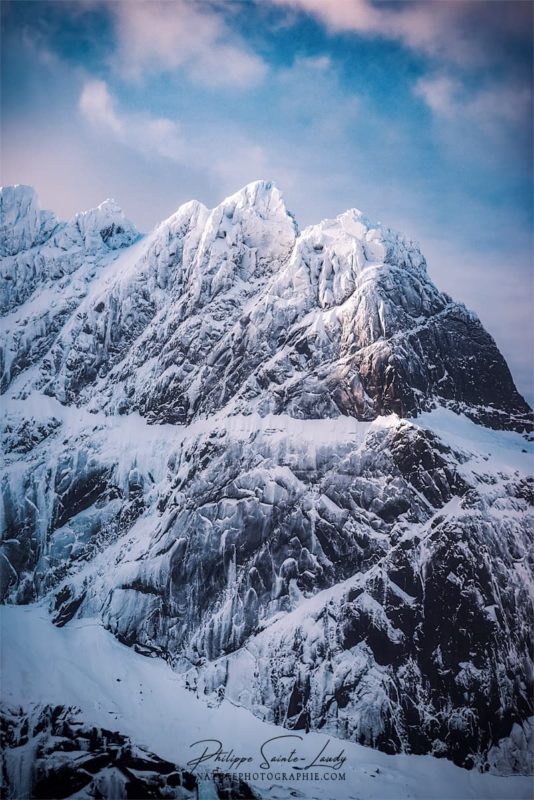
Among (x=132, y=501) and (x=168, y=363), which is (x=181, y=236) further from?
(x=132, y=501)

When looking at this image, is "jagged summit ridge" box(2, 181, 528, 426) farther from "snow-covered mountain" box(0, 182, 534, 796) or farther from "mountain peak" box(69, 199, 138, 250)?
"mountain peak" box(69, 199, 138, 250)

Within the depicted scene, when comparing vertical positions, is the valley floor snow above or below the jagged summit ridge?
below

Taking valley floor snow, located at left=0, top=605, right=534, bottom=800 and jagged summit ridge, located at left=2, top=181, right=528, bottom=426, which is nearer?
valley floor snow, located at left=0, top=605, right=534, bottom=800

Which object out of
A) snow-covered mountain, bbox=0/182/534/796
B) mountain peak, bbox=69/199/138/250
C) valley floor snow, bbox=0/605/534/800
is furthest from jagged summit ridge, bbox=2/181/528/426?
valley floor snow, bbox=0/605/534/800

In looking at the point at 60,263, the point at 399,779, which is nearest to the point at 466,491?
the point at 399,779

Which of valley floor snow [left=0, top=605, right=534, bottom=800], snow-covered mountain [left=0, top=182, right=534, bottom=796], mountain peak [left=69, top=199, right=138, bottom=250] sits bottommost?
valley floor snow [left=0, top=605, right=534, bottom=800]

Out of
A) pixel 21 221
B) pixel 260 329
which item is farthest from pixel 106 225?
pixel 260 329

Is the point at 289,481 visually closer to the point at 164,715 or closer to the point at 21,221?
the point at 164,715
